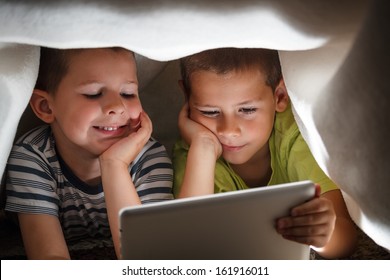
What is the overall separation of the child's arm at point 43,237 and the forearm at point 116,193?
0.07 meters

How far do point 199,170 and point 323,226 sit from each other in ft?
0.65

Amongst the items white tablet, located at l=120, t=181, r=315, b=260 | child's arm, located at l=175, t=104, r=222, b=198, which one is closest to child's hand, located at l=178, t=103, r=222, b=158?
child's arm, located at l=175, t=104, r=222, b=198

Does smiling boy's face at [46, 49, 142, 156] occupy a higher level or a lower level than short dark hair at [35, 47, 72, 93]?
lower

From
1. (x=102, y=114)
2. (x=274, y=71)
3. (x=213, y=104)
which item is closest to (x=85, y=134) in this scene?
(x=102, y=114)

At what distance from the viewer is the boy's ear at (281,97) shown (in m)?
0.89

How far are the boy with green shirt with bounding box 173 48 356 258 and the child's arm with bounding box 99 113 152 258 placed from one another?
74 millimetres

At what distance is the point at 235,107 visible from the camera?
0.83 m

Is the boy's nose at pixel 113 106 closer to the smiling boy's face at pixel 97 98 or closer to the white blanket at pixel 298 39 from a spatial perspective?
the smiling boy's face at pixel 97 98

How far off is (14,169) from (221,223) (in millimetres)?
338

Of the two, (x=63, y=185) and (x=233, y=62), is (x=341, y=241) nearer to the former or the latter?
(x=233, y=62)

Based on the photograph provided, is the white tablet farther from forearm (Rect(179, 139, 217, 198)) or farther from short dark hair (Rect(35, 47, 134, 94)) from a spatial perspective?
short dark hair (Rect(35, 47, 134, 94))

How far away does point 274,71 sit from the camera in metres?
0.87

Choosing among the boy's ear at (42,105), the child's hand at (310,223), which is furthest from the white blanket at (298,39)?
the boy's ear at (42,105)

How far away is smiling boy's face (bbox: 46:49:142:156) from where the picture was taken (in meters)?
0.78
